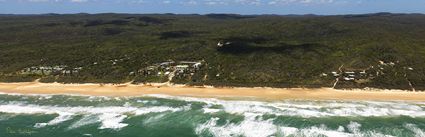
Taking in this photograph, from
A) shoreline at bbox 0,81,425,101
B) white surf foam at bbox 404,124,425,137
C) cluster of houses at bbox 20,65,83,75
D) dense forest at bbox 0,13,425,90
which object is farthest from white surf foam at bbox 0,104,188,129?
white surf foam at bbox 404,124,425,137

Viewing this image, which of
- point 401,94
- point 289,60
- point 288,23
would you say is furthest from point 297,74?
point 288,23

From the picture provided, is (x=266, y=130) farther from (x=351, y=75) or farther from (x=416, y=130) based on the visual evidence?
(x=351, y=75)

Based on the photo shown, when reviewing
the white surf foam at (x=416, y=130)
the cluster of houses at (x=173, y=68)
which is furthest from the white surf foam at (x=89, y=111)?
the white surf foam at (x=416, y=130)

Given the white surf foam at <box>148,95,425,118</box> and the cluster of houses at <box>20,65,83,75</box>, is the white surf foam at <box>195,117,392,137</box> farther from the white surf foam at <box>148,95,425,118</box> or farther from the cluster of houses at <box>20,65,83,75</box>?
the cluster of houses at <box>20,65,83,75</box>

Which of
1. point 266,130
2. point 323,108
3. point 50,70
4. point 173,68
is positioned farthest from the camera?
point 50,70

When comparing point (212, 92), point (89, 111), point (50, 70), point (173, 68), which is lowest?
point (89, 111)

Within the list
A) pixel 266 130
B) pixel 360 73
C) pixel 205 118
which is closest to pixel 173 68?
pixel 360 73

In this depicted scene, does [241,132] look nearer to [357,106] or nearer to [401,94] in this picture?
[357,106]
